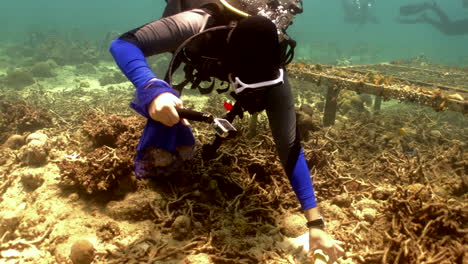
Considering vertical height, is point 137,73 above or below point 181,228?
above

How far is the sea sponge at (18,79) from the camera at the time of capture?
53.0 feet

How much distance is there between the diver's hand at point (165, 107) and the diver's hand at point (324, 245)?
1966mm

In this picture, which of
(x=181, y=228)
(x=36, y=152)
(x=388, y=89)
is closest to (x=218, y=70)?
(x=181, y=228)

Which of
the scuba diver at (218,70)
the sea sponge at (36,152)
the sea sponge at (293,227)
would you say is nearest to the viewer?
the scuba diver at (218,70)

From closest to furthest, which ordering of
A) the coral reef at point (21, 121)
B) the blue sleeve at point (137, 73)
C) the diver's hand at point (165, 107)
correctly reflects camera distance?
1. the diver's hand at point (165, 107)
2. the blue sleeve at point (137, 73)
3. the coral reef at point (21, 121)

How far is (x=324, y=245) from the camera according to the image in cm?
299

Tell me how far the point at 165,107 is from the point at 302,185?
189 cm

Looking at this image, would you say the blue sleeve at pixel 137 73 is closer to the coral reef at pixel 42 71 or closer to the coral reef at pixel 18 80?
the coral reef at pixel 18 80

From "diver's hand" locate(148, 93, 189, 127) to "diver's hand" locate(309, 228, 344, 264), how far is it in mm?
1966

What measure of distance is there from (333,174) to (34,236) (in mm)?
4513

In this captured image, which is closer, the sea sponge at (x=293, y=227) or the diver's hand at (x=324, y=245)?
the diver's hand at (x=324, y=245)

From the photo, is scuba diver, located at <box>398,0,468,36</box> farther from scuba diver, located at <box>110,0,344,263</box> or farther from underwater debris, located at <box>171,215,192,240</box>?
underwater debris, located at <box>171,215,192,240</box>

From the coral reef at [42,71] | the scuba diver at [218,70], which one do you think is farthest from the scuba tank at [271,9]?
the coral reef at [42,71]

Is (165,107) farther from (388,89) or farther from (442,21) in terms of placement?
(442,21)
